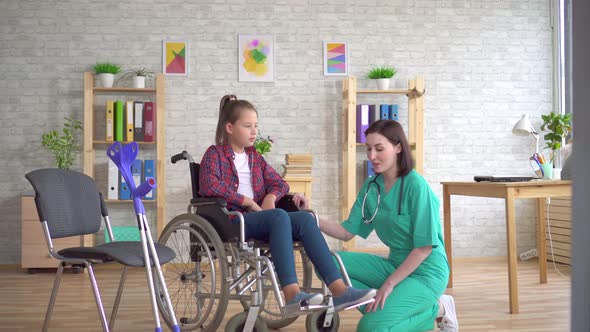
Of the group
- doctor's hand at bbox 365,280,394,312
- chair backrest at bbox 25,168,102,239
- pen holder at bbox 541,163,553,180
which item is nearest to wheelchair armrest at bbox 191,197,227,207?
chair backrest at bbox 25,168,102,239

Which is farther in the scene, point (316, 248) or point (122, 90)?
point (122, 90)

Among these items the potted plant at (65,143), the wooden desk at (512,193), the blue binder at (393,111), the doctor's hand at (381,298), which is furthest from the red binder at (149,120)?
the doctor's hand at (381,298)

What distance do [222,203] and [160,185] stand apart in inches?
110

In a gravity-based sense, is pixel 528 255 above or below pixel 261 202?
below

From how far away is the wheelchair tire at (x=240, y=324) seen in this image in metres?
2.44

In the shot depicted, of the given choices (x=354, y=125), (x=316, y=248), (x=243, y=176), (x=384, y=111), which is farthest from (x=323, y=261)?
(x=384, y=111)

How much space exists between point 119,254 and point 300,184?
2957mm

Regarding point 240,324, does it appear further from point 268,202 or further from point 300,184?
point 300,184

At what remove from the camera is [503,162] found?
19.0ft

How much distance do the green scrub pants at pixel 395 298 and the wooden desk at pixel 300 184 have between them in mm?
2385

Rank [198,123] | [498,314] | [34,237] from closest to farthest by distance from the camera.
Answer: [498,314] < [34,237] < [198,123]

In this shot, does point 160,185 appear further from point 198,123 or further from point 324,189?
point 324,189

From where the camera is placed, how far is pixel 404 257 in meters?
2.71

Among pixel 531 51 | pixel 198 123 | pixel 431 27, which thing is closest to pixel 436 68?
pixel 431 27
